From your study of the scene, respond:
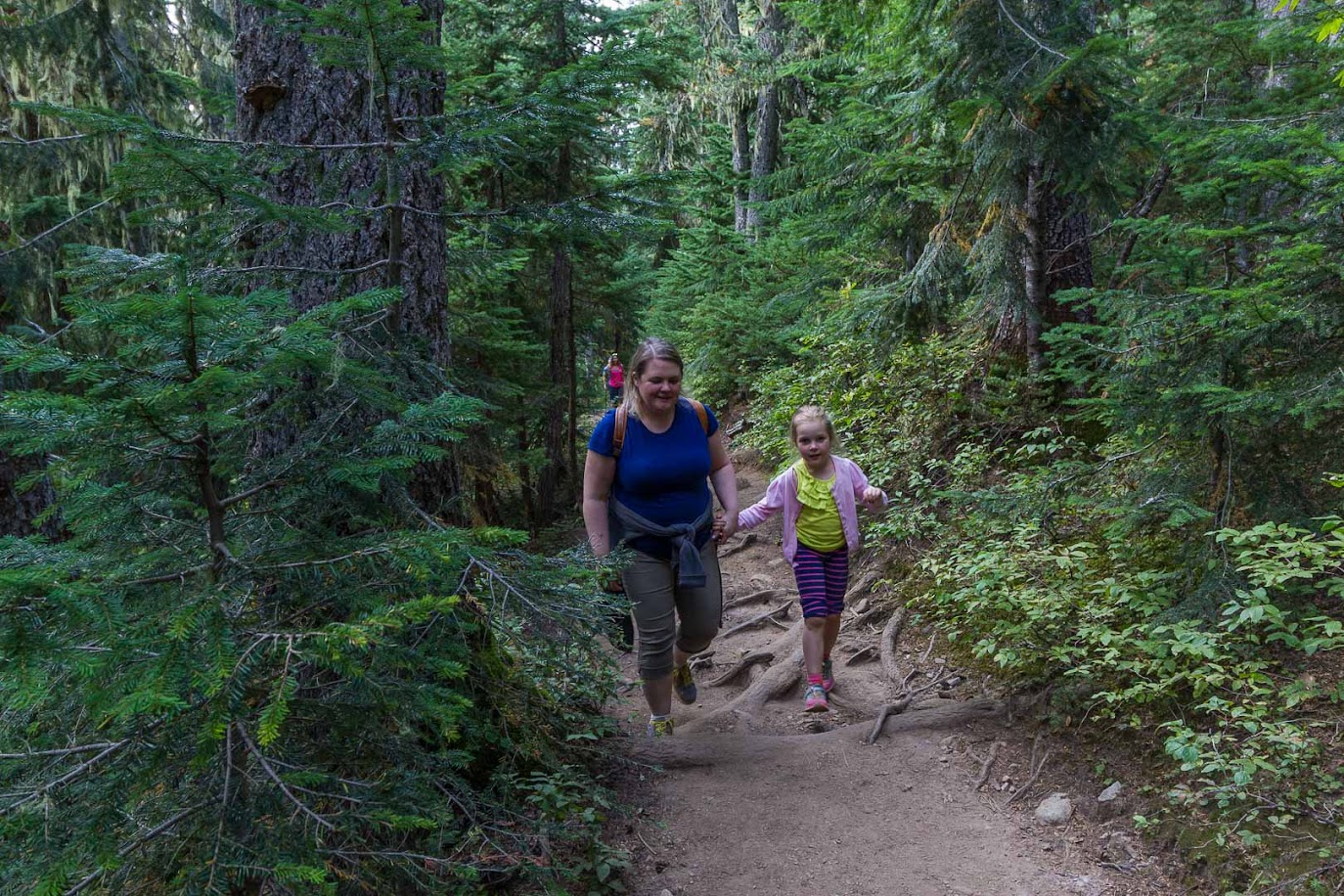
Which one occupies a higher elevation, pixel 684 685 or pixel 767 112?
pixel 767 112

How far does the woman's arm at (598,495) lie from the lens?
442 centimetres

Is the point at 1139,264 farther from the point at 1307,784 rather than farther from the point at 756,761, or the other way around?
the point at 756,761

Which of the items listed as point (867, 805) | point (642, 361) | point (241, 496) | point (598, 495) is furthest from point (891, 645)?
point (241, 496)

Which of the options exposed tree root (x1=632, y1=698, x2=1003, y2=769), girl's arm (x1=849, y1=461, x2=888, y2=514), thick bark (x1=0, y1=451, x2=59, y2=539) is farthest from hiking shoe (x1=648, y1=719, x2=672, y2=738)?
thick bark (x1=0, y1=451, x2=59, y2=539)

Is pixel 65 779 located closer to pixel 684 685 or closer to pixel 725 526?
pixel 725 526

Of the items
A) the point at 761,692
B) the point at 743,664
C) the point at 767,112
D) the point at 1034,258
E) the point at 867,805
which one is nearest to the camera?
the point at 867,805

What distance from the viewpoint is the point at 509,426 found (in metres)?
12.9

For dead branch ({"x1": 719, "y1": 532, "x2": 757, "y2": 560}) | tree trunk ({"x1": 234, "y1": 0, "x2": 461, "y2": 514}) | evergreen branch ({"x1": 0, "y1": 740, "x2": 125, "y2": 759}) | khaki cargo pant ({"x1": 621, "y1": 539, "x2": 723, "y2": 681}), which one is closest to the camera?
evergreen branch ({"x1": 0, "y1": 740, "x2": 125, "y2": 759})

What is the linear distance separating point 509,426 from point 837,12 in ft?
25.6

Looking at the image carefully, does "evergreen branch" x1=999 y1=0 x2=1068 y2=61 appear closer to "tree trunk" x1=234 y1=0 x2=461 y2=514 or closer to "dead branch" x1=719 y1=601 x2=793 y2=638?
"tree trunk" x1=234 y1=0 x2=461 y2=514

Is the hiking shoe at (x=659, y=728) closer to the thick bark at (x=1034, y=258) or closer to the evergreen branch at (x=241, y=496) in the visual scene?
the evergreen branch at (x=241, y=496)

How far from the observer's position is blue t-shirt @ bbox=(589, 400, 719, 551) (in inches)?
174

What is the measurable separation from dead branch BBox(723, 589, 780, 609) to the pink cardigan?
3232 mm

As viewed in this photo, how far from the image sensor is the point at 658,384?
4.35 metres
